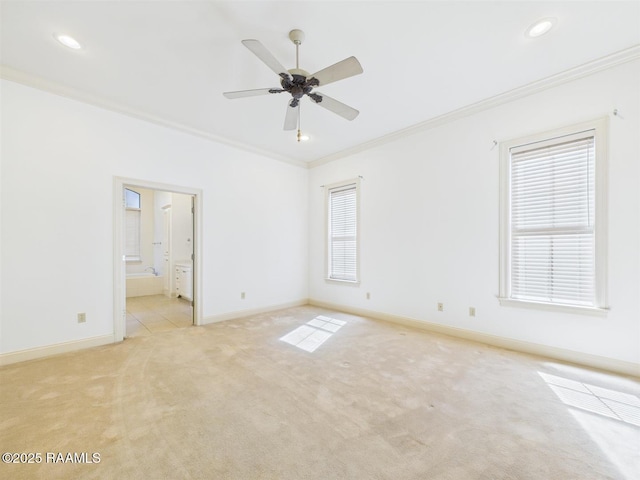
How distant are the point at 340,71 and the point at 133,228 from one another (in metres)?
7.46

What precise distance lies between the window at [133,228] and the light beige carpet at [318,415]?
4861mm

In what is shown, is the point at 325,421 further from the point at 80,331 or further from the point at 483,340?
the point at 80,331

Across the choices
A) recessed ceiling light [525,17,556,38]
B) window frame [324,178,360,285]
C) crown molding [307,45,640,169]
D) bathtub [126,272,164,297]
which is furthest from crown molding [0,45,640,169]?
bathtub [126,272,164,297]

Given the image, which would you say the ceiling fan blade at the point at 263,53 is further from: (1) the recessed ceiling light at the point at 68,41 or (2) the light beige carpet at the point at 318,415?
(2) the light beige carpet at the point at 318,415

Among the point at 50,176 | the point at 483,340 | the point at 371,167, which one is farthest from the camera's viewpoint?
the point at 371,167

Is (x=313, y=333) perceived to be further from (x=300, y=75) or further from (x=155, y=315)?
(x=300, y=75)

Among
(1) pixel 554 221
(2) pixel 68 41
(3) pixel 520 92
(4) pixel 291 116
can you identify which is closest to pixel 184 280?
(2) pixel 68 41

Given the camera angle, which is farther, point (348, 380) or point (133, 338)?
point (133, 338)

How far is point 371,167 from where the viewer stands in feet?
15.7

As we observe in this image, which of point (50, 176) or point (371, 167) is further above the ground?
point (371, 167)

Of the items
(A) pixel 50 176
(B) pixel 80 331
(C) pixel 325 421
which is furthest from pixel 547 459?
(A) pixel 50 176

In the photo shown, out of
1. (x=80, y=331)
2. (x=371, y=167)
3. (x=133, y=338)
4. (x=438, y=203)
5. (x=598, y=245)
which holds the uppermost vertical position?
(x=371, y=167)

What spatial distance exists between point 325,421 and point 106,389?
6.35ft

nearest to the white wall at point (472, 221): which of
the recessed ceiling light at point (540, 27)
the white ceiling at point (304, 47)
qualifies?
the white ceiling at point (304, 47)
